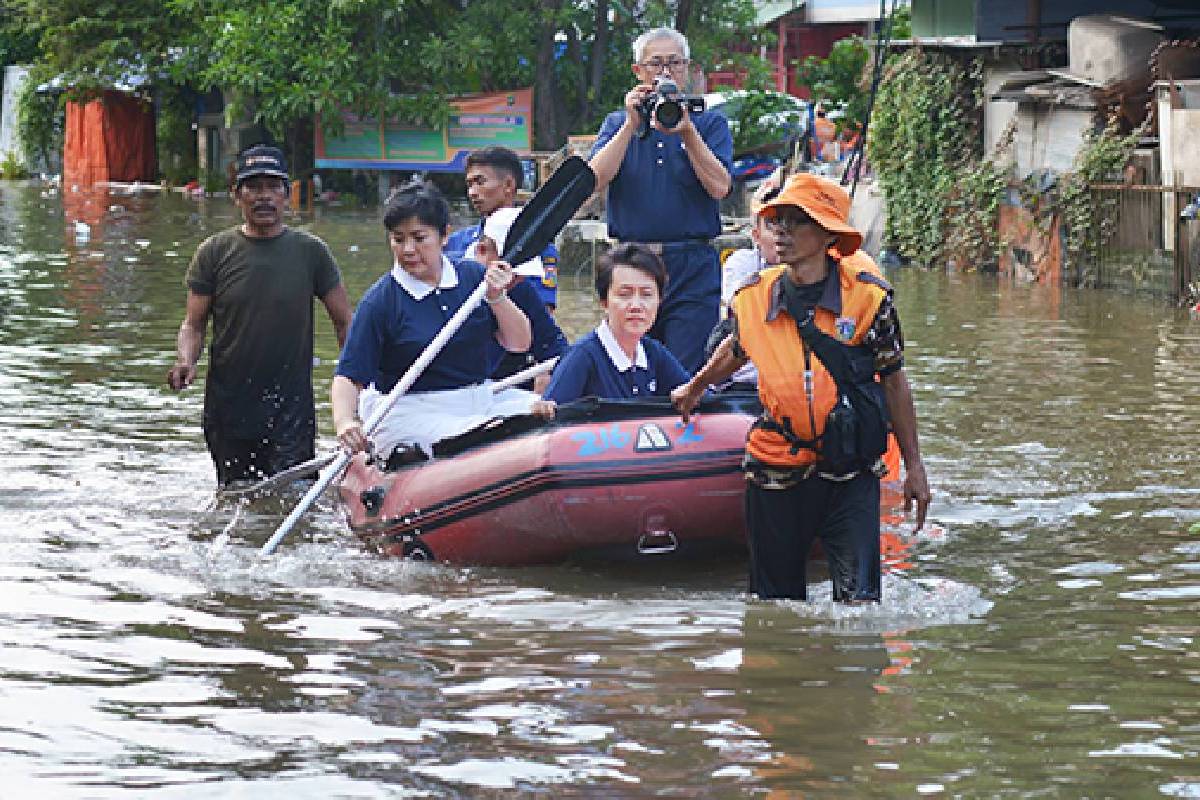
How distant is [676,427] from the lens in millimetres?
6793

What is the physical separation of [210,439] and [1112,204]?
11.5m

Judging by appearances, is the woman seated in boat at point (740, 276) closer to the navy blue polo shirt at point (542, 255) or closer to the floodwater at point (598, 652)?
the navy blue polo shirt at point (542, 255)

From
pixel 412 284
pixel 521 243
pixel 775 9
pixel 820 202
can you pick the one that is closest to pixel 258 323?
pixel 412 284

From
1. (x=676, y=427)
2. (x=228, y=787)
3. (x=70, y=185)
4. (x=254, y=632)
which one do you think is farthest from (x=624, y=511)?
(x=70, y=185)

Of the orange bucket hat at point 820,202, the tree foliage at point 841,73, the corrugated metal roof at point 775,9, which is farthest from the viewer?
the corrugated metal roof at point 775,9

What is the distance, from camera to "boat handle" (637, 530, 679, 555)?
6.85 meters

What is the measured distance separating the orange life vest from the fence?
437 inches

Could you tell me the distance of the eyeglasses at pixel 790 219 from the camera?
5.47m

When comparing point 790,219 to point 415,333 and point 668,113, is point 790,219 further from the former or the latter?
point 668,113

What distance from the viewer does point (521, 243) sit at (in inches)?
300

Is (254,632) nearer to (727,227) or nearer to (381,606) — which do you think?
(381,606)

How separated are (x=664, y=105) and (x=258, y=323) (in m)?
1.99

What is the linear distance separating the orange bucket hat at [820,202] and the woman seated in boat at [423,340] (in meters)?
1.85

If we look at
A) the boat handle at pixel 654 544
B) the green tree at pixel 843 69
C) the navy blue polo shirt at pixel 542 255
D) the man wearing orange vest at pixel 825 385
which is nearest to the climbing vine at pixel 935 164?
the green tree at pixel 843 69
